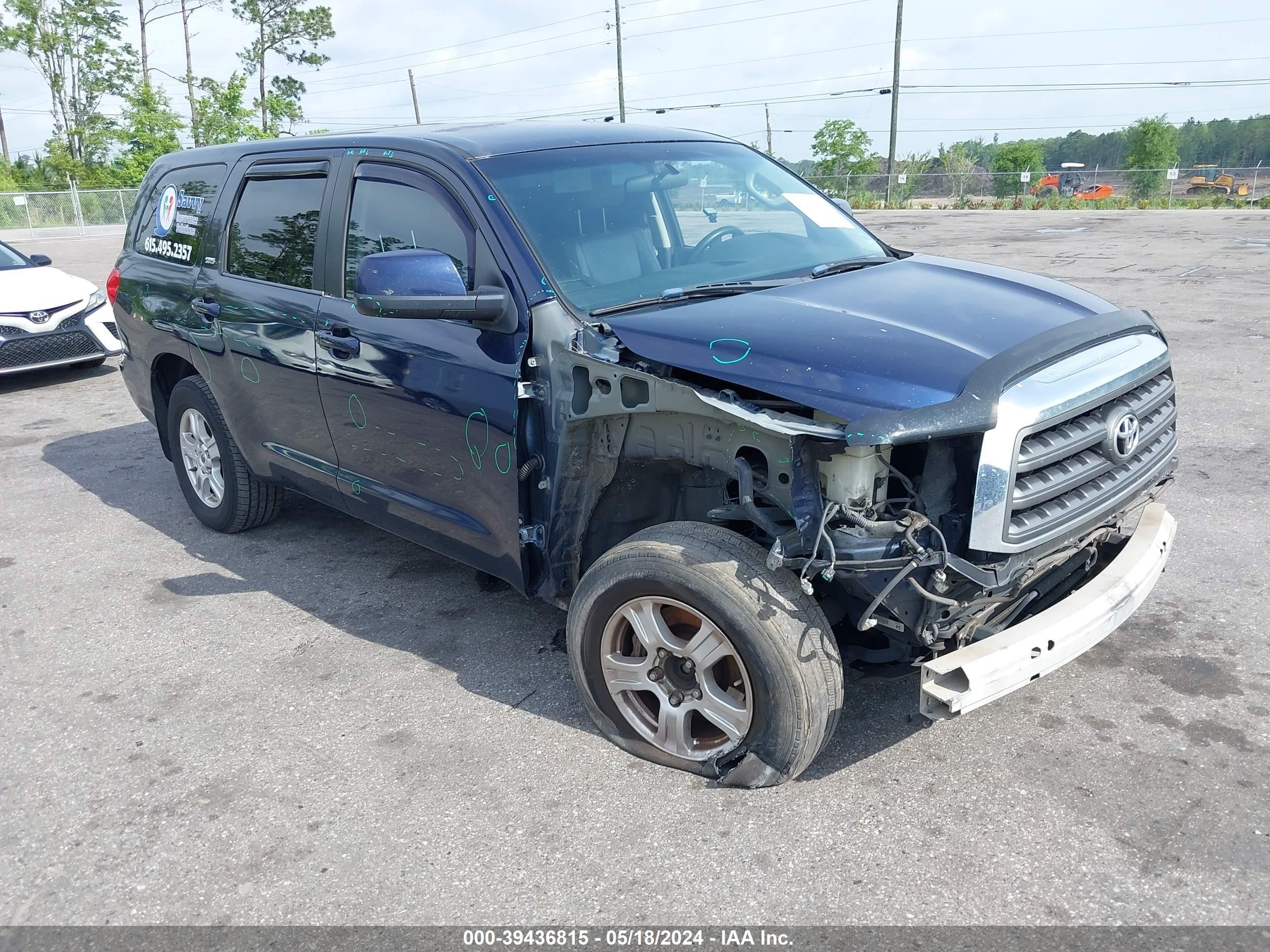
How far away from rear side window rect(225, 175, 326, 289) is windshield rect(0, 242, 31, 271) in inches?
280

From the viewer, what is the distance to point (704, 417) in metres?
2.99

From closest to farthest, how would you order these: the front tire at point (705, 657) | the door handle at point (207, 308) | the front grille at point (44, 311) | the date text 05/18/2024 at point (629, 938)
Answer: the date text 05/18/2024 at point (629, 938), the front tire at point (705, 657), the door handle at point (207, 308), the front grille at point (44, 311)

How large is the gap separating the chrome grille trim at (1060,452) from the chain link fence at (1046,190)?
38402 millimetres

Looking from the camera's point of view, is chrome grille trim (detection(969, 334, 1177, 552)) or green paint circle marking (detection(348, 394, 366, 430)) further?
green paint circle marking (detection(348, 394, 366, 430))

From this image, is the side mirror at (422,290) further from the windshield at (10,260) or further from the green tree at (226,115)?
the green tree at (226,115)

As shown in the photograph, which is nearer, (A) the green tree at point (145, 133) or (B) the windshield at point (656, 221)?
(B) the windshield at point (656, 221)

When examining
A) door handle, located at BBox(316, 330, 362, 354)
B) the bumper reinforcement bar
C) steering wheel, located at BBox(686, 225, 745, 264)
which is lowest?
the bumper reinforcement bar

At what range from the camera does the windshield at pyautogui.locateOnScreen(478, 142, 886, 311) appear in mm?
3535

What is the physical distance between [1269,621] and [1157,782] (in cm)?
138

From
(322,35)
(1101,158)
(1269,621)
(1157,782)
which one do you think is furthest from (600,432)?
(1101,158)

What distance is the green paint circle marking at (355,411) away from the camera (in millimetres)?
4070

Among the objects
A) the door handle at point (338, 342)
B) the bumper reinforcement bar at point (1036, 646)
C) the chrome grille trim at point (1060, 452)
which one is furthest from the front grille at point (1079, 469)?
the door handle at point (338, 342)

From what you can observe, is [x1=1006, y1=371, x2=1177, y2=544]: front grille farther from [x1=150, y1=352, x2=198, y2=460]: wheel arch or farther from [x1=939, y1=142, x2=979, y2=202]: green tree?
[x1=939, y1=142, x2=979, y2=202]: green tree

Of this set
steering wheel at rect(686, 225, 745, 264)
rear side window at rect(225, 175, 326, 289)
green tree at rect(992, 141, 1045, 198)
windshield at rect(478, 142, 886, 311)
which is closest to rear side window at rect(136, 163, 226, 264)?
rear side window at rect(225, 175, 326, 289)
